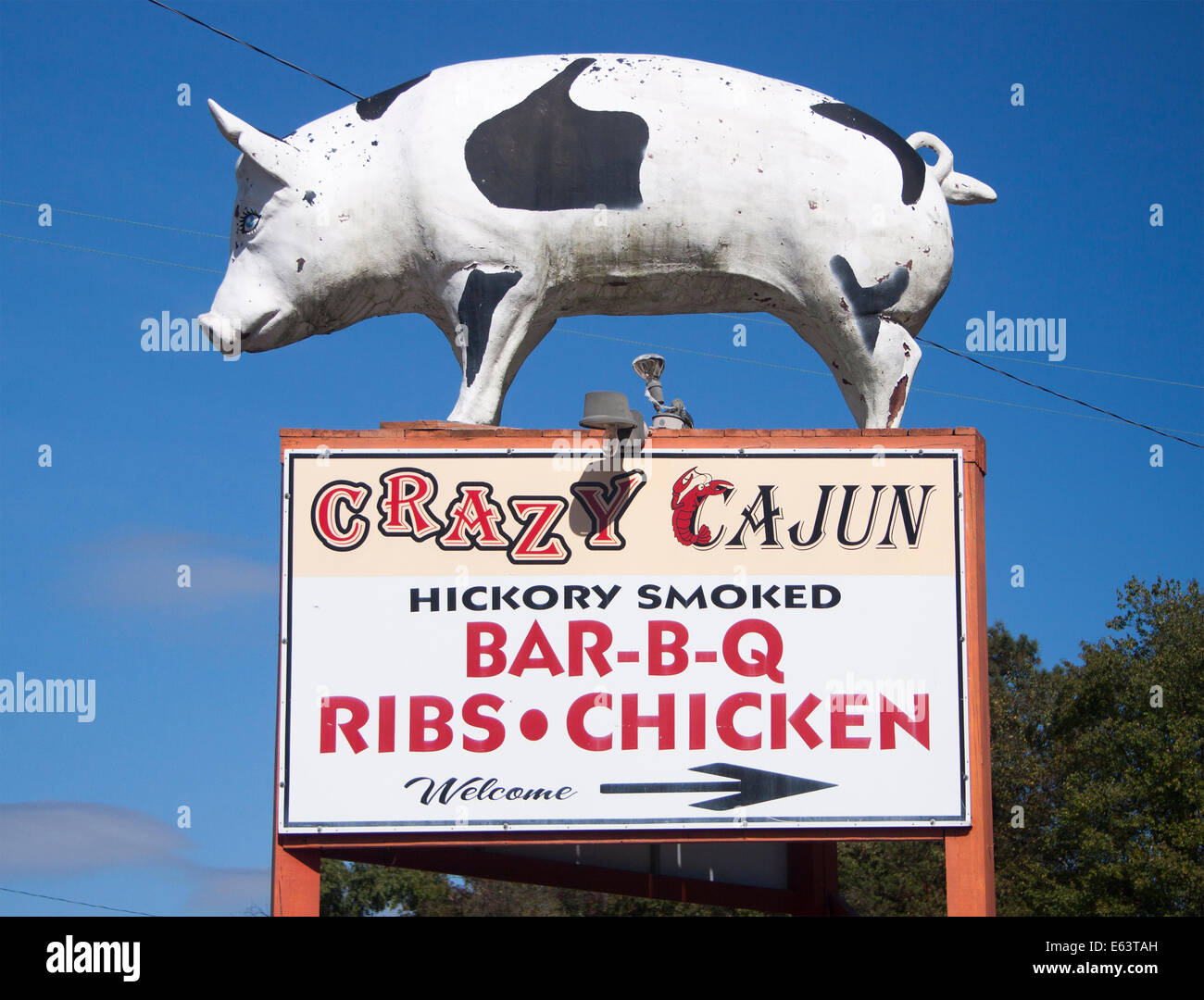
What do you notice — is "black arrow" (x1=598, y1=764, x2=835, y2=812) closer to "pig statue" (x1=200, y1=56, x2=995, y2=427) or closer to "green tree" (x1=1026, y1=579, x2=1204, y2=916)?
"pig statue" (x1=200, y1=56, x2=995, y2=427)

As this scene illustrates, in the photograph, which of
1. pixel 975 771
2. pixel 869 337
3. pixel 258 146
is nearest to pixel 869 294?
pixel 869 337

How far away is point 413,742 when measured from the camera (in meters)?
12.1

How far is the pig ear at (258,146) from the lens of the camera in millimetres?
13484

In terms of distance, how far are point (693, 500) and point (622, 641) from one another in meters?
1.15

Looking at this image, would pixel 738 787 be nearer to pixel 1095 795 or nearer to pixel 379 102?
pixel 379 102

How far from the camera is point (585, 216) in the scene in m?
13.3

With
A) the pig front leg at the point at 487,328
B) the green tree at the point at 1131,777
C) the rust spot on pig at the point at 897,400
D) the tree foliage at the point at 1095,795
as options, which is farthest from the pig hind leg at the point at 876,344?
the green tree at the point at 1131,777

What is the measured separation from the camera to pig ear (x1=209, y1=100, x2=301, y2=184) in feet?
44.2

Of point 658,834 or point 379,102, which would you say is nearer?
point 658,834

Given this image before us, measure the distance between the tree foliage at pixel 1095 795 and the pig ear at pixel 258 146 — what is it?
2439 cm

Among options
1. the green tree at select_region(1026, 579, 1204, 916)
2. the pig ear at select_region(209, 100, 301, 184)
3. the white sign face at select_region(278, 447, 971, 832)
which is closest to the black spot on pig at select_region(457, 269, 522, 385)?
the white sign face at select_region(278, 447, 971, 832)

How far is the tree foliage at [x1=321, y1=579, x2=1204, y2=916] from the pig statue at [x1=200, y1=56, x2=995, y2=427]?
22.9m
